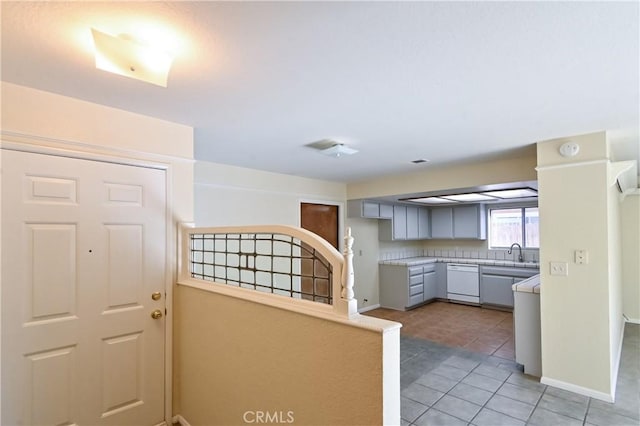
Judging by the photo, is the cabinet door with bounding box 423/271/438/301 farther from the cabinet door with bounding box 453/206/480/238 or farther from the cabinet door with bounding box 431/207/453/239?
the cabinet door with bounding box 453/206/480/238

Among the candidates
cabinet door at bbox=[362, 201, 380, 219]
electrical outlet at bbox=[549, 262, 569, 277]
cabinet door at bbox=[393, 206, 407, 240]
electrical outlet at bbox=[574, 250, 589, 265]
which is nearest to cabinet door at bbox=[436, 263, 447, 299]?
cabinet door at bbox=[393, 206, 407, 240]

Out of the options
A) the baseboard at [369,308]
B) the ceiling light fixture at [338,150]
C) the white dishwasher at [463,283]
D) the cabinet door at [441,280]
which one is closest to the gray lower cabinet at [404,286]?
the baseboard at [369,308]

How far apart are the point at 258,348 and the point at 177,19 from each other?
1630 millimetres

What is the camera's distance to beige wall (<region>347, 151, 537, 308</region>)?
12.5 feet

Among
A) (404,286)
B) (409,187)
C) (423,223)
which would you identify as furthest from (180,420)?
(423,223)

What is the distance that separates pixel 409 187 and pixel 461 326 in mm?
2220

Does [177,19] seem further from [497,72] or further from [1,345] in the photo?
[1,345]

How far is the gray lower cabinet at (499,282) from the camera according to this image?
5.70 metres

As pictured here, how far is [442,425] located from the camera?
2.45 meters

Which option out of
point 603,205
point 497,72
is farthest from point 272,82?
point 603,205

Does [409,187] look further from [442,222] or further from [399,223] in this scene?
[442,222]

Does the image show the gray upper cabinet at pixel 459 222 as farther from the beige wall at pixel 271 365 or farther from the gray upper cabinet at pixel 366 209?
the beige wall at pixel 271 365

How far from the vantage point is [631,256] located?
17.0 feet

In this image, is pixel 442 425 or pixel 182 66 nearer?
pixel 182 66
